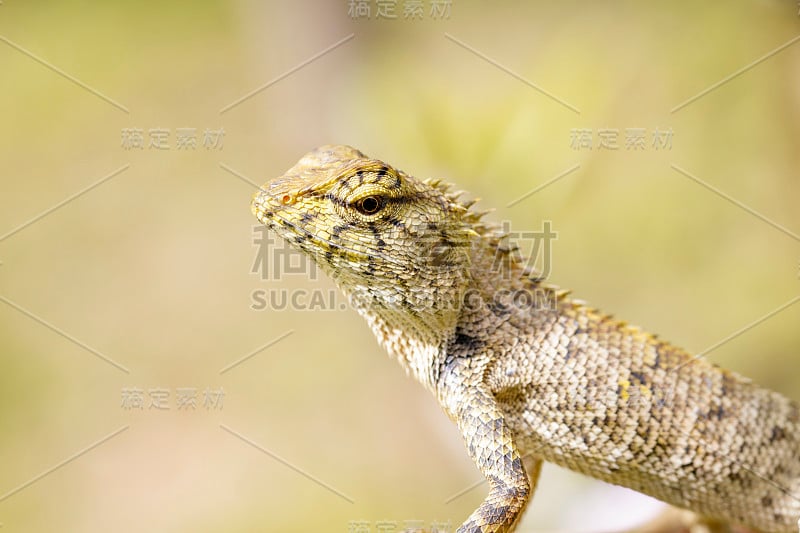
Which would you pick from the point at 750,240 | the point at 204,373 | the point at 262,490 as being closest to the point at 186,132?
the point at 204,373
